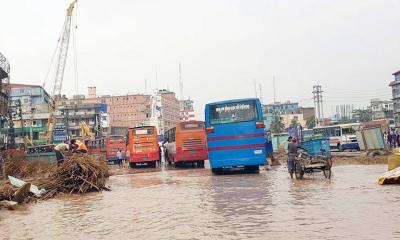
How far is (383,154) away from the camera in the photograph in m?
29.4

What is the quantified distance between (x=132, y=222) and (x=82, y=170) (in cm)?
793

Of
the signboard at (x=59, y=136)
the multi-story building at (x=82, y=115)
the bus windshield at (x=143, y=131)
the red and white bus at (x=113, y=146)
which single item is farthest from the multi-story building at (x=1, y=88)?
the multi-story building at (x=82, y=115)

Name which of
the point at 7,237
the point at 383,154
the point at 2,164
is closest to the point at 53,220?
the point at 7,237

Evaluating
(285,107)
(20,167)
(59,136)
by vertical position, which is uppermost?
(285,107)

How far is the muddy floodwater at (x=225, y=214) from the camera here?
778 centimetres

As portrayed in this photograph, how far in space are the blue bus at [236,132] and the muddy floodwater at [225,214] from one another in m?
5.85

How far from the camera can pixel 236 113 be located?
20.9 metres

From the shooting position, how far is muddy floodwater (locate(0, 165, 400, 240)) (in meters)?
7.78

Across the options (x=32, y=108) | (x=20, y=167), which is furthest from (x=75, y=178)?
(x=32, y=108)

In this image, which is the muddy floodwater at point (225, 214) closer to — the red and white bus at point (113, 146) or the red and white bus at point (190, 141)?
the red and white bus at point (190, 141)

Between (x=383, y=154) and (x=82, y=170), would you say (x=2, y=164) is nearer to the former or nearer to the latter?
(x=82, y=170)

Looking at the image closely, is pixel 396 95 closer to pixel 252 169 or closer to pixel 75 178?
Answer: pixel 252 169

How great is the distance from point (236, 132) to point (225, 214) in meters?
11.3

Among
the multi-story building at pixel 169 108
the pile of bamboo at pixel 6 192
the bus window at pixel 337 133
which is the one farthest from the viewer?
the multi-story building at pixel 169 108
